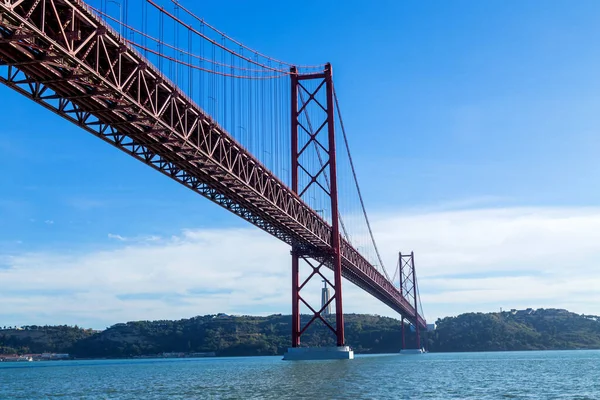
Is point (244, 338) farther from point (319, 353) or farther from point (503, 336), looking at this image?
point (319, 353)

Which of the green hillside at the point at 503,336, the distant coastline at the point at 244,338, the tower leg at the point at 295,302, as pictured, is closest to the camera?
the tower leg at the point at 295,302

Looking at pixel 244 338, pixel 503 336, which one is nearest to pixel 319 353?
pixel 244 338

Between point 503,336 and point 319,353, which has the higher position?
point 503,336

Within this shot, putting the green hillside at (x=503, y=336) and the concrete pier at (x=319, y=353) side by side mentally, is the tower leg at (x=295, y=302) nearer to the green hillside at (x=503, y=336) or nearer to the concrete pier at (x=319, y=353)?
the concrete pier at (x=319, y=353)

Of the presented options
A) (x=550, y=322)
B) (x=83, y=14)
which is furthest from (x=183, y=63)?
(x=550, y=322)

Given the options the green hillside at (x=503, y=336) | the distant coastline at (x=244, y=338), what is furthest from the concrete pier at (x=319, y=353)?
the green hillside at (x=503, y=336)

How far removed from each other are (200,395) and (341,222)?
3529 cm

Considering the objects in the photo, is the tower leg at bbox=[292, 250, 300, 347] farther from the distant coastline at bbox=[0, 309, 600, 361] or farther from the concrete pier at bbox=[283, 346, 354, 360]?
the distant coastline at bbox=[0, 309, 600, 361]

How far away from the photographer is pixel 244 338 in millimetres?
151000

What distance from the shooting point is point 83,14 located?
22062mm

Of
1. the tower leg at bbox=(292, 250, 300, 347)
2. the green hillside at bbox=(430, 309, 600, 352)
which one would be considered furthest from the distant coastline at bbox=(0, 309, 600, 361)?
the tower leg at bbox=(292, 250, 300, 347)

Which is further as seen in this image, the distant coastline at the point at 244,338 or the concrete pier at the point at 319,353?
the distant coastline at the point at 244,338

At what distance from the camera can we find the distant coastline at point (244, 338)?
147 meters

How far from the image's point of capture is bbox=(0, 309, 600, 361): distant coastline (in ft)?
483
